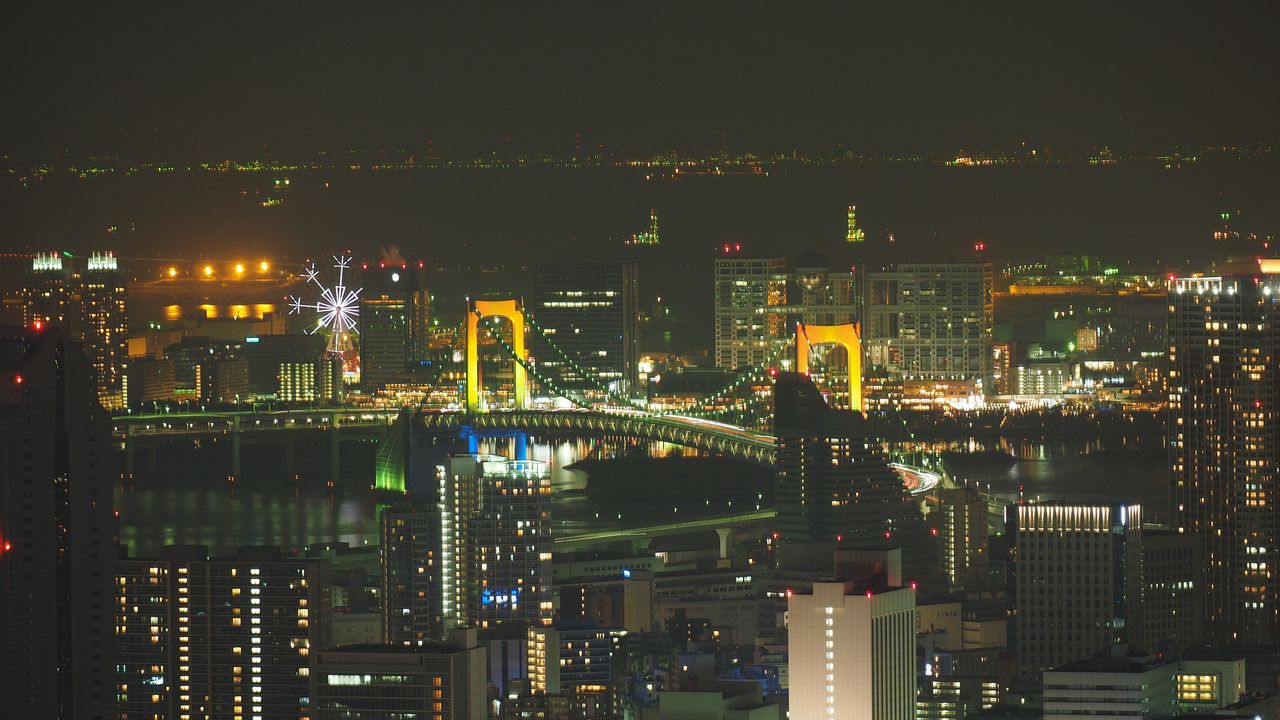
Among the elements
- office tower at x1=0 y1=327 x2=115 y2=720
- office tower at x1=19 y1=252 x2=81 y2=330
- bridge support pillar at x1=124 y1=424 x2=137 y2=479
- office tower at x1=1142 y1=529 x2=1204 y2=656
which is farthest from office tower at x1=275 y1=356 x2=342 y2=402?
office tower at x1=0 y1=327 x2=115 y2=720

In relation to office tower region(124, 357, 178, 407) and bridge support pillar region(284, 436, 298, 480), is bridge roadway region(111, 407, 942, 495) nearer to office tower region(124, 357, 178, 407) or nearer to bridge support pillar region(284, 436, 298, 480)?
bridge support pillar region(284, 436, 298, 480)

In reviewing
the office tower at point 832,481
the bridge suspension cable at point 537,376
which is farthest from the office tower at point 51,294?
the office tower at point 832,481

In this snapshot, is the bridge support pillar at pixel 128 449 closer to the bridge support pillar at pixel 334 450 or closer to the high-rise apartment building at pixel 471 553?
the bridge support pillar at pixel 334 450

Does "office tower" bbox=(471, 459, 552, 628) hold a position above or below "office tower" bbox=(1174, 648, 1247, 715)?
above

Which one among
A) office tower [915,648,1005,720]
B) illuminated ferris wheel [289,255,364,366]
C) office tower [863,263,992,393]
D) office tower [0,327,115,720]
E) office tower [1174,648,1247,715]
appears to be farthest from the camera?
office tower [863,263,992,393]

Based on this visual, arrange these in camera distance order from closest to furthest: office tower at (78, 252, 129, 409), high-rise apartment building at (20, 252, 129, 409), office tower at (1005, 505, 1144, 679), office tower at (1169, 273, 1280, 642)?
1. office tower at (1005, 505, 1144, 679)
2. office tower at (1169, 273, 1280, 642)
3. high-rise apartment building at (20, 252, 129, 409)
4. office tower at (78, 252, 129, 409)

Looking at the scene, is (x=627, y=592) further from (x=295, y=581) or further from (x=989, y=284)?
(x=989, y=284)

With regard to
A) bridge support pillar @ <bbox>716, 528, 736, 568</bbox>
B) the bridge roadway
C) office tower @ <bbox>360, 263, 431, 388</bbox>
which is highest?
office tower @ <bbox>360, 263, 431, 388</bbox>
